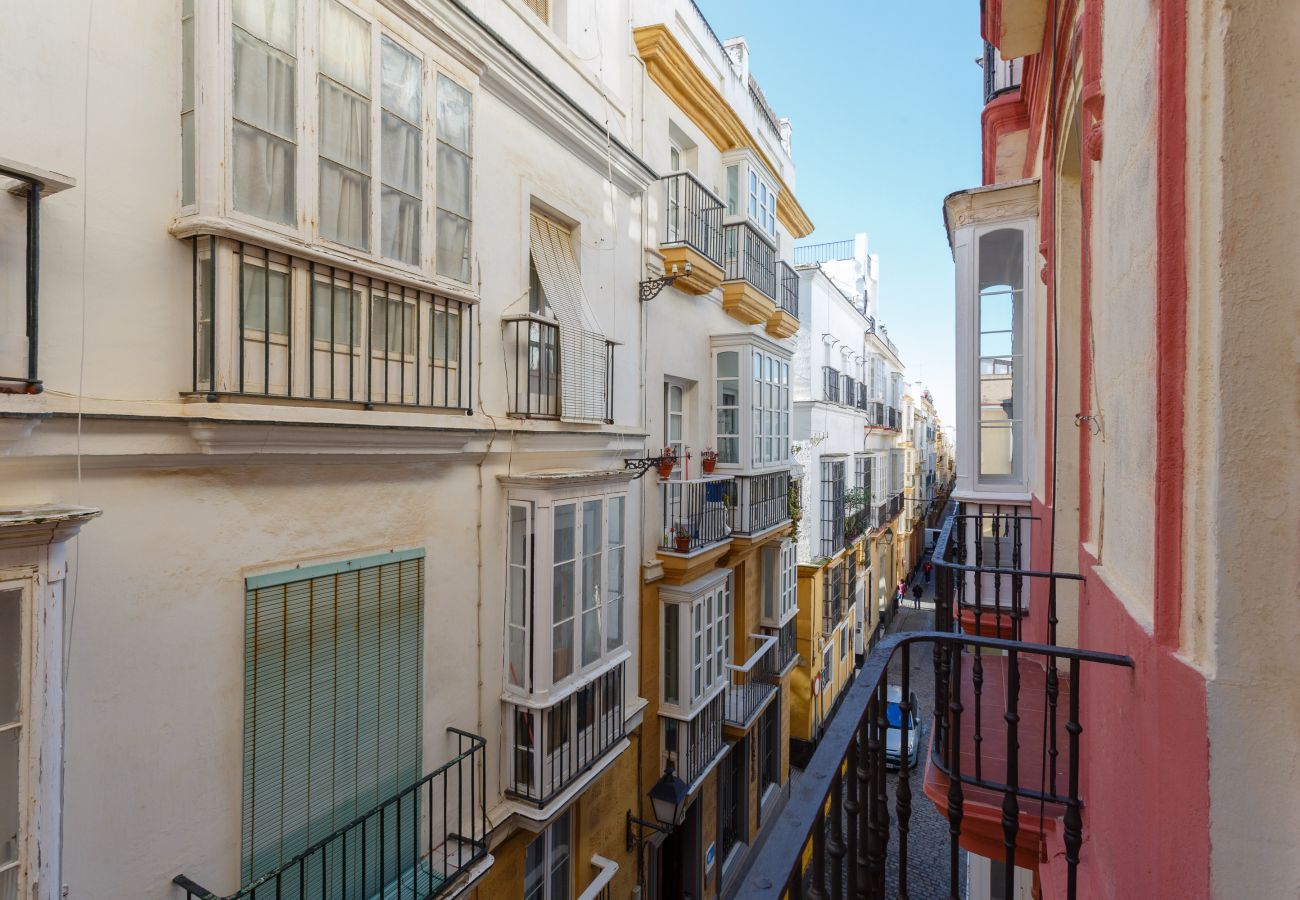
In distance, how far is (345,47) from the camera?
4.05m

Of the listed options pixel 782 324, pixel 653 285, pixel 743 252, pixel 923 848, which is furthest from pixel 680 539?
pixel 923 848

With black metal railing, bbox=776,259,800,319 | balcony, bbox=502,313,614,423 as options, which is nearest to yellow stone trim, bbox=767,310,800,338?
black metal railing, bbox=776,259,800,319

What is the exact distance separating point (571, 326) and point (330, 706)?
3964 millimetres

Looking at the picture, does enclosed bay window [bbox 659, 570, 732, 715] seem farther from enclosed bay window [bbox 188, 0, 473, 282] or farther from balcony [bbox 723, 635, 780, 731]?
enclosed bay window [bbox 188, 0, 473, 282]

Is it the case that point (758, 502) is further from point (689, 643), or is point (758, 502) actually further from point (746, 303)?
point (746, 303)

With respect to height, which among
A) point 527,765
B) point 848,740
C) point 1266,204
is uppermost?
point 1266,204

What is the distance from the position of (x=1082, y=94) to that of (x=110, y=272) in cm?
473

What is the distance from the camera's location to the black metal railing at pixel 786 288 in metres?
11.7

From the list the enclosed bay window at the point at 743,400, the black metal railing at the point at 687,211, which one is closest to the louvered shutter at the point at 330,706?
the black metal railing at the point at 687,211

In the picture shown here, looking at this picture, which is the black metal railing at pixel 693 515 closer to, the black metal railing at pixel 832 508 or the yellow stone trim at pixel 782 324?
the yellow stone trim at pixel 782 324

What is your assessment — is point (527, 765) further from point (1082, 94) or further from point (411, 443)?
point (1082, 94)

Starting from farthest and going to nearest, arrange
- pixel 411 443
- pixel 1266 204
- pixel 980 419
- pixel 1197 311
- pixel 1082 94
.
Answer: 1. pixel 980 419
2. pixel 411 443
3. pixel 1082 94
4. pixel 1197 311
5. pixel 1266 204

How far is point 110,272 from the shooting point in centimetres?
316

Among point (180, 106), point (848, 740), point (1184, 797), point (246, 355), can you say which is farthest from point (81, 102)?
point (1184, 797)
